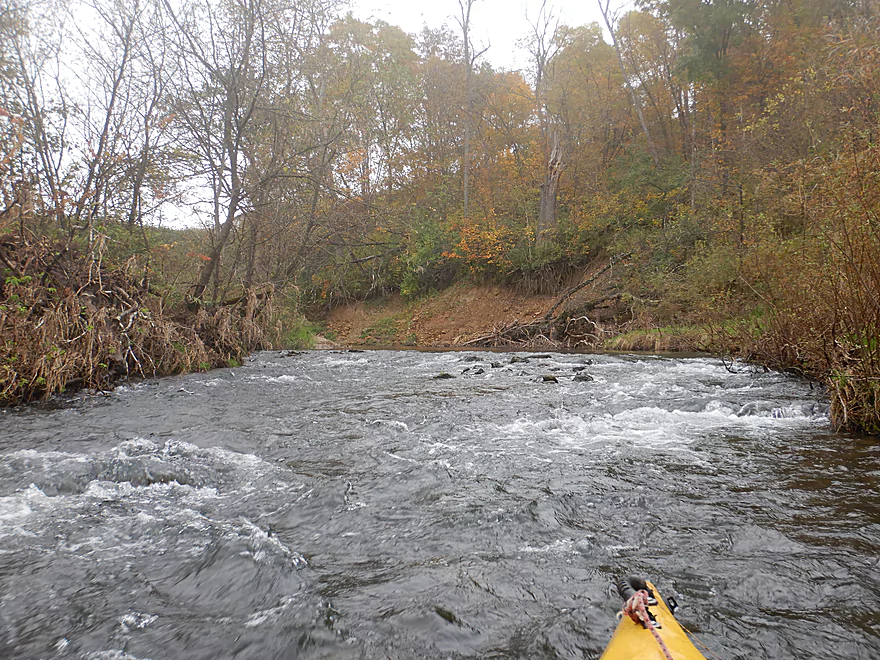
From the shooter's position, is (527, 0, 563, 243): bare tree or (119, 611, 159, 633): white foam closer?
(119, 611, 159, 633): white foam

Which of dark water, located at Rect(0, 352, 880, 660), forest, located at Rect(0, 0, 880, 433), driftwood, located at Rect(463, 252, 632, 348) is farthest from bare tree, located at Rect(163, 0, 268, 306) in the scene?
driftwood, located at Rect(463, 252, 632, 348)

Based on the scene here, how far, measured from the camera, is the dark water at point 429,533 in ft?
6.84

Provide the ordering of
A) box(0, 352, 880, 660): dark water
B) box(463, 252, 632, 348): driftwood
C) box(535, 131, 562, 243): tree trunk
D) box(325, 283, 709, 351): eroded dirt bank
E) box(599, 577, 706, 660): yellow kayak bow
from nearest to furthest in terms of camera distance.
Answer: box(599, 577, 706, 660): yellow kayak bow → box(0, 352, 880, 660): dark water → box(325, 283, 709, 351): eroded dirt bank → box(463, 252, 632, 348): driftwood → box(535, 131, 562, 243): tree trunk

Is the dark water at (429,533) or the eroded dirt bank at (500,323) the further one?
the eroded dirt bank at (500,323)

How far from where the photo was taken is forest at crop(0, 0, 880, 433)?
6547 mm

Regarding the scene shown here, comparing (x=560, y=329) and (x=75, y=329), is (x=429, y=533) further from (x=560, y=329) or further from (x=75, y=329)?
(x=560, y=329)

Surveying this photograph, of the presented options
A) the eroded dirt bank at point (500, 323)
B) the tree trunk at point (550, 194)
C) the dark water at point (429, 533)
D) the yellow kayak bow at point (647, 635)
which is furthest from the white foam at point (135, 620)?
the tree trunk at point (550, 194)

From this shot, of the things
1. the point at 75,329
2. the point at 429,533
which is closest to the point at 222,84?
the point at 75,329

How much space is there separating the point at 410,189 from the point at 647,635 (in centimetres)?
2634

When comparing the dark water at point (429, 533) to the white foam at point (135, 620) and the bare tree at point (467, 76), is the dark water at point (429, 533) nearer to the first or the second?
the white foam at point (135, 620)

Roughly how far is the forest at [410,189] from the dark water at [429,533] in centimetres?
184

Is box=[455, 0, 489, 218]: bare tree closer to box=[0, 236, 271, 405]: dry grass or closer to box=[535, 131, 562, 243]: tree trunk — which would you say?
box=[535, 131, 562, 243]: tree trunk

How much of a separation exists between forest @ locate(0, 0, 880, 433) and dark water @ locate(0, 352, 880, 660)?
1.84 metres

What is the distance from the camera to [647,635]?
1587 millimetres
